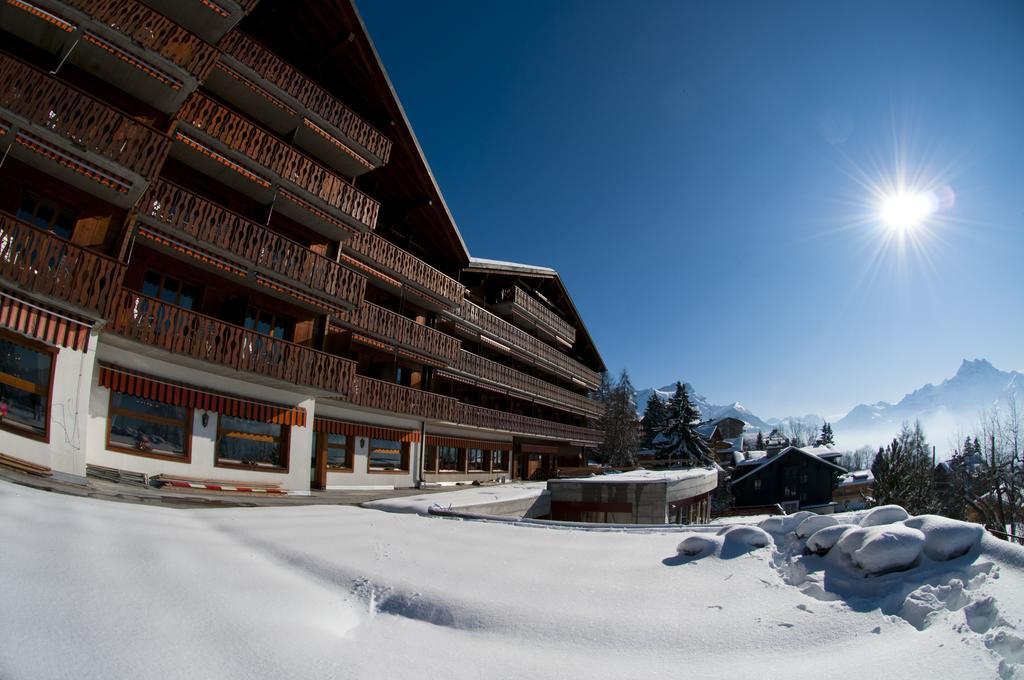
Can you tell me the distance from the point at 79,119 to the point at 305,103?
7.50 meters

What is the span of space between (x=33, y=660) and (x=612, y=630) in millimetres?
3312

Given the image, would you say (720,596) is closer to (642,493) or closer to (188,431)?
(188,431)

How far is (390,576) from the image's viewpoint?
452 centimetres

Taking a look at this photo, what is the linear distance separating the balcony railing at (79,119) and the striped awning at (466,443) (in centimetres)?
1730

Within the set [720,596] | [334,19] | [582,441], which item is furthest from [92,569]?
[582,441]

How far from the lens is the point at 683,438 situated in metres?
53.4

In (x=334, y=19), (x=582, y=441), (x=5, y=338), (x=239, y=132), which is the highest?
(x=334, y=19)

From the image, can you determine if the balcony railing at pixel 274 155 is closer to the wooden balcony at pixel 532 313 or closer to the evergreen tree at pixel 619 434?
the wooden balcony at pixel 532 313

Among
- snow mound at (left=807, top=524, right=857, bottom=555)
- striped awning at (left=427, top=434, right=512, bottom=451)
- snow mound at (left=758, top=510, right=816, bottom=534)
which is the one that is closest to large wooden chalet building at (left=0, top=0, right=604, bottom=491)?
striped awning at (left=427, top=434, right=512, bottom=451)

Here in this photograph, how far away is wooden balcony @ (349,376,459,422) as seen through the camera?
1942cm

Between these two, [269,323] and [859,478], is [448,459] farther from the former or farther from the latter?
[859,478]

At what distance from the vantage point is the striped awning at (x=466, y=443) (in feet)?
84.2

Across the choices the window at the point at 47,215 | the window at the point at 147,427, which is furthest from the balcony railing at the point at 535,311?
the window at the point at 47,215

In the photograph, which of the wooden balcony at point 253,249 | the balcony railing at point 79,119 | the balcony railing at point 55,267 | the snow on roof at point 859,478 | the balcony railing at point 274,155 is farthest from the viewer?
the snow on roof at point 859,478
